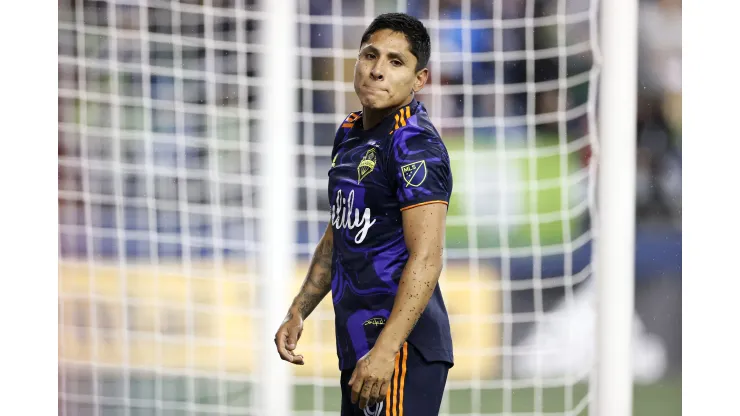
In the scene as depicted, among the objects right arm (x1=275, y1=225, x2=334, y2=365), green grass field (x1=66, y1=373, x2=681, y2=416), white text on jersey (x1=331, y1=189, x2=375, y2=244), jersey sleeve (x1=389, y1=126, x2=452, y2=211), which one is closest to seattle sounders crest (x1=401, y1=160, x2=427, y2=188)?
jersey sleeve (x1=389, y1=126, x2=452, y2=211)

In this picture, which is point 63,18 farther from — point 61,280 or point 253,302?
point 253,302

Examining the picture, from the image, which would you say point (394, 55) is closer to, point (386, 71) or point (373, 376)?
point (386, 71)

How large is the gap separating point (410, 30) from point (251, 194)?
1591mm

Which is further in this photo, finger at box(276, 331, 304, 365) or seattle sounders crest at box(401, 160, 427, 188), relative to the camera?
finger at box(276, 331, 304, 365)

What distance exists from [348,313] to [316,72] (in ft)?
5.51

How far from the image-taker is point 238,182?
3.22 meters

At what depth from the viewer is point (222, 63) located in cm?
331

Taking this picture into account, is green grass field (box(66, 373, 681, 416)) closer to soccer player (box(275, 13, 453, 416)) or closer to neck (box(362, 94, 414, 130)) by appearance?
soccer player (box(275, 13, 453, 416))

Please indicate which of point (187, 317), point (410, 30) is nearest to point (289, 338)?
point (410, 30)

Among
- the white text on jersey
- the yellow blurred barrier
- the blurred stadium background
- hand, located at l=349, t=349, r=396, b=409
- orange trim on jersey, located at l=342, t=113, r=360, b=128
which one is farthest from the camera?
the yellow blurred barrier

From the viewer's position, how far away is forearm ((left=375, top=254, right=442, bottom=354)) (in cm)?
171

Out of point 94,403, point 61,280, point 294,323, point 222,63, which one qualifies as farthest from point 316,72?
point 294,323

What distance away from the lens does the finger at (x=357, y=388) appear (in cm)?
171

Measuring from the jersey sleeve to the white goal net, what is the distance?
1281 millimetres
